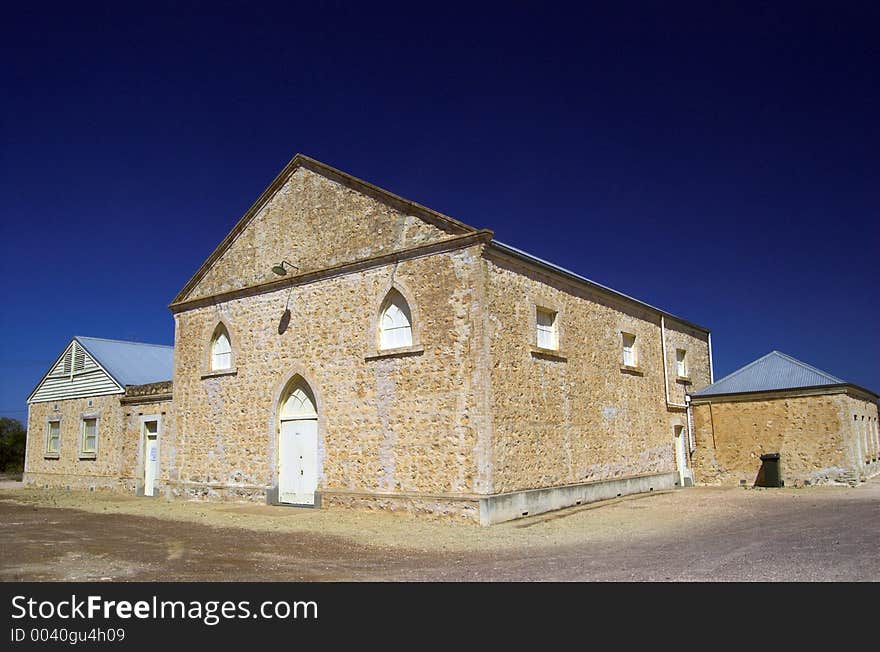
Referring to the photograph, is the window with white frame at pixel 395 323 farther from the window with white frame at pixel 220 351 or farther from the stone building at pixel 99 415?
the stone building at pixel 99 415

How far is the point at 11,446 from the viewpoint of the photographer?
117 ft

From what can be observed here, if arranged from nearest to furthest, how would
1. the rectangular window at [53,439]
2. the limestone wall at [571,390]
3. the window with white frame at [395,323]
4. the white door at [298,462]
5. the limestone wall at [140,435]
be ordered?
the limestone wall at [571,390] < the window with white frame at [395,323] < the white door at [298,462] < the limestone wall at [140,435] < the rectangular window at [53,439]

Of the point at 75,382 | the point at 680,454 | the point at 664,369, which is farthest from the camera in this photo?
the point at 75,382

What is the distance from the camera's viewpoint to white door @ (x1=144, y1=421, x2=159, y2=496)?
21891mm

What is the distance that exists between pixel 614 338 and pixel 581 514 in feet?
20.0

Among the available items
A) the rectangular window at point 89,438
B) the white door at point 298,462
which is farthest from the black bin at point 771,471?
the rectangular window at point 89,438

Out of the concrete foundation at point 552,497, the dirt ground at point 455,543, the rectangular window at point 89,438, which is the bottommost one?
the dirt ground at point 455,543

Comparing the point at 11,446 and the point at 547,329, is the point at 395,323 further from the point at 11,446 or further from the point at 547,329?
the point at 11,446

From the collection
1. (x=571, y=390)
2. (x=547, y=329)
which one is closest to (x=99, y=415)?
(x=547, y=329)

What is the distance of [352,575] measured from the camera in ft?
27.6

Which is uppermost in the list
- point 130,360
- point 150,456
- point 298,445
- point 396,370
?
point 130,360

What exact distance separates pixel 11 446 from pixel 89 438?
14.4 metres

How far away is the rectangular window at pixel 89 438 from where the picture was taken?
Result: 24.7 m

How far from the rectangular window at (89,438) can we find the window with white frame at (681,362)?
20.5 metres
